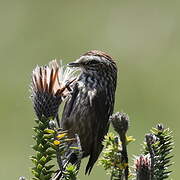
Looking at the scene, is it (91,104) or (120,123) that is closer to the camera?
(120,123)

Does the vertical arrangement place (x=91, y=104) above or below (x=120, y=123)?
above

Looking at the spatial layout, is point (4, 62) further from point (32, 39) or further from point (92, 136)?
point (92, 136)

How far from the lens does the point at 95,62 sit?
648 centimetres

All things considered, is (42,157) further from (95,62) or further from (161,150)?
(95,62)

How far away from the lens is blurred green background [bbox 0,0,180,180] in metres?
13.6

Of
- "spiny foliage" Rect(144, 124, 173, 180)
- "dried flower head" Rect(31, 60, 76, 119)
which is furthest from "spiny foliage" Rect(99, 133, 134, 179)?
"dried flower head" Rect(31, 60, 76, 119)

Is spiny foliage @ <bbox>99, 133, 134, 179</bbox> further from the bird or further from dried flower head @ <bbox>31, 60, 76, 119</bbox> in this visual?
the bird

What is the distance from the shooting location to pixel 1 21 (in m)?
18.5

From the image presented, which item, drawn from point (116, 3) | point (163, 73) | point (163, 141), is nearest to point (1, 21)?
point (116, 3)

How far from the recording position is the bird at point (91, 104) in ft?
20.2

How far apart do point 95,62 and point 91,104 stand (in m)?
0.38

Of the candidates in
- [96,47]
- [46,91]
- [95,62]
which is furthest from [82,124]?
[96,47]

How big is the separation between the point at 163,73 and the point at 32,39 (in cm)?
315

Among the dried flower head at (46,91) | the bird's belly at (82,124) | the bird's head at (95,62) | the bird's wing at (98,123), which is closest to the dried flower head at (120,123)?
the dried flower head at (46,91)
